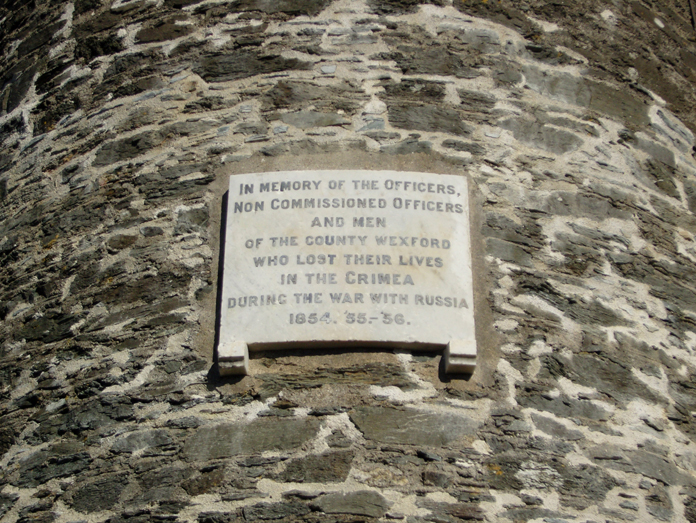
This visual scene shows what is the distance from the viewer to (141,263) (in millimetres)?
4133

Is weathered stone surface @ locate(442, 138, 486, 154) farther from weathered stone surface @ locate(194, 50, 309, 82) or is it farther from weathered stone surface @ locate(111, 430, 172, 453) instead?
weathered stone surface @ locate(111, 430, 172, 453)

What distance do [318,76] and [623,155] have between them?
172 centimetres

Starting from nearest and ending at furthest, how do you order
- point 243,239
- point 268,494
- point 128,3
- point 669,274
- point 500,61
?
point 268,494 < point 243,239 < point 669,274 < point 500,61 < point 128,3

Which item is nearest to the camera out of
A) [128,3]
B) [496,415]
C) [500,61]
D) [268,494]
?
[268,494]

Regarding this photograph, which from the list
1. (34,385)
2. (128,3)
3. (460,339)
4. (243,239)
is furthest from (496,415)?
(128,3)

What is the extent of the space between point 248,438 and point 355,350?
1.94ft

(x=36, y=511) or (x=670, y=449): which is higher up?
(x=670, y=449)

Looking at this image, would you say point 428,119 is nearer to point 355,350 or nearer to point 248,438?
point 355,350

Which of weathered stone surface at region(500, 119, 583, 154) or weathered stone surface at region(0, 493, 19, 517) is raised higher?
weathered stone surface at region(500, 119, 583, 154)

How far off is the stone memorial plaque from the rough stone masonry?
13 centimetres

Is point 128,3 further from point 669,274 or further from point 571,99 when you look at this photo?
point 669,274

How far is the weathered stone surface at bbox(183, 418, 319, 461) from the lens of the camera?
11.5 ft

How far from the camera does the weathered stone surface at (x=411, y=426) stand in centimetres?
351

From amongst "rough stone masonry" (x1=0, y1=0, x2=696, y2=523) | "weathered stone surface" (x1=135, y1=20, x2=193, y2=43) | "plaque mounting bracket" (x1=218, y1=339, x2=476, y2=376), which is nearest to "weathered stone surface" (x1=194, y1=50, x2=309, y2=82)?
"rough stone masonry" (x1=0, y1=0, x2=696, y2=523)
